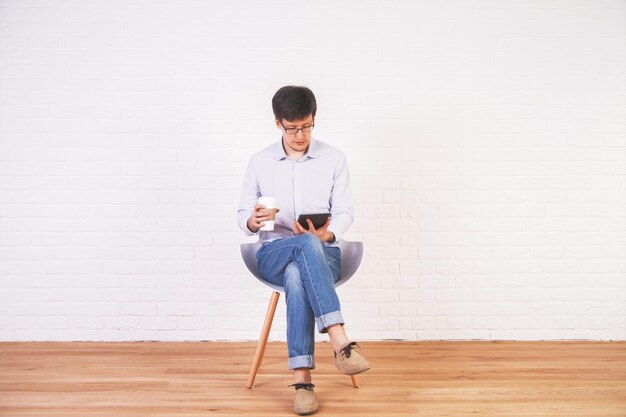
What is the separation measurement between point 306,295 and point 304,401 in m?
0.43

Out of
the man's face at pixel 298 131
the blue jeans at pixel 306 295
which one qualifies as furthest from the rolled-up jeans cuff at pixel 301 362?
the man's face at pixel 298 131

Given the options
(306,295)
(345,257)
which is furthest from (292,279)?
(345,257)

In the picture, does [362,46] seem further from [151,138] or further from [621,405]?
[621,405]

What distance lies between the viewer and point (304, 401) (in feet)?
7.68

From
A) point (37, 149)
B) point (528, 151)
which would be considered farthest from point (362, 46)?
point (37, 149)

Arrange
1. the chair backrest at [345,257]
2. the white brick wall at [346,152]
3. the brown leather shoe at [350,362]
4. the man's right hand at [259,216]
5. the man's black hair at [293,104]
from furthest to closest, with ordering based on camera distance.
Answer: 1. the white brick wall at [346,152]
2. the chair backrest at [345,257]
3. the man's black hair at [293,104]
4. the man's right hand at [259,216]
5. the brown leather shoe at [350,362]

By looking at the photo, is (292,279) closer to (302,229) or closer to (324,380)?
(302,229)

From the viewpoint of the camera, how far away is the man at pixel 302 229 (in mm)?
2365

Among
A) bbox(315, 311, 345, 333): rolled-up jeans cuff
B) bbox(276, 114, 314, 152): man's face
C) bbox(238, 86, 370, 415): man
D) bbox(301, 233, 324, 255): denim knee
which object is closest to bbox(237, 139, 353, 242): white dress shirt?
bbox(238, 86, 370, 415): man

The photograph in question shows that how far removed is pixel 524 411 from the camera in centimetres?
236

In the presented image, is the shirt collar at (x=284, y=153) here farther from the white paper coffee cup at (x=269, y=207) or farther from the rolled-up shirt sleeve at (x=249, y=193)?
the white paper coffee cup at (x=269, y=207)

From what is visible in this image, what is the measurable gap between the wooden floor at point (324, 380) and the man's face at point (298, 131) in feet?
3.78

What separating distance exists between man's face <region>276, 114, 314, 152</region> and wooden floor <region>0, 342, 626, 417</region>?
3.78 feet

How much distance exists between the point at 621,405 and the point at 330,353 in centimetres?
150
